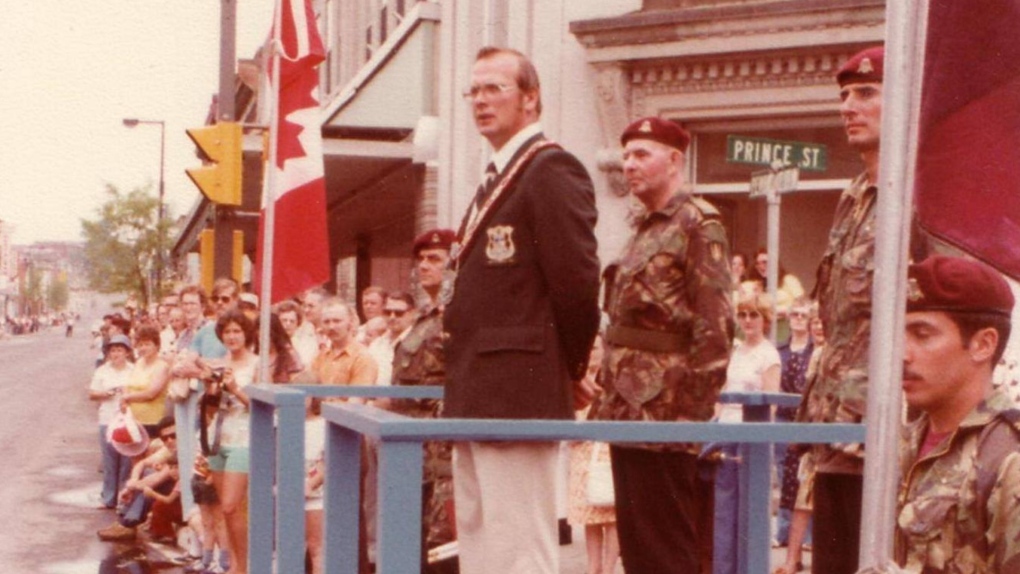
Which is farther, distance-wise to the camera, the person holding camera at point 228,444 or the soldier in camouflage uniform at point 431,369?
the person holding camera at point 228,444

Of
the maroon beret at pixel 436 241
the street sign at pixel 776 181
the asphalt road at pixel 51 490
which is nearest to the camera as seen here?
the maroon beret at pixel 436 241

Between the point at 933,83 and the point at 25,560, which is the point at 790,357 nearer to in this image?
the point at 25,560

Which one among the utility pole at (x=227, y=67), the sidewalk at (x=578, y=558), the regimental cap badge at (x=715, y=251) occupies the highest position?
the utility pole at (x=227, y=67)

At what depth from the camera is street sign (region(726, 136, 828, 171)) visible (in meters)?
9.80

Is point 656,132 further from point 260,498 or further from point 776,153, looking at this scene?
point 776,153

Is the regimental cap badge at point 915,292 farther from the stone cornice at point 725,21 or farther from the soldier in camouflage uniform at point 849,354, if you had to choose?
the stone cornice at point 725,21

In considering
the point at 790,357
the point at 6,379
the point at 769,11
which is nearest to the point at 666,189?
the point at 790,357

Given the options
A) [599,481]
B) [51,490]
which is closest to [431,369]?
[599,481]

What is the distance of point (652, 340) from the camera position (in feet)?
16.6

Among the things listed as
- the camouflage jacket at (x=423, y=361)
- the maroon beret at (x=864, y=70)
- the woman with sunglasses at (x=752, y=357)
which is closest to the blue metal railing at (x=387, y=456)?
the maroon beret at (x=864, y=70)

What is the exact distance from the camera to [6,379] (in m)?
41.0

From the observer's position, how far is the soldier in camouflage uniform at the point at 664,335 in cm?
482

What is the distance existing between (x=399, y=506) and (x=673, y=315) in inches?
82.0

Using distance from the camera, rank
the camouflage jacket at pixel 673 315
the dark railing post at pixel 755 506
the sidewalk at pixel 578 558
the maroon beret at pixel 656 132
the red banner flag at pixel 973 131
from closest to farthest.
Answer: the red banner flag at pixel 973 131
the dark railing post at pixel 755 506
the camouflage jacket at pixel 673 315
the maroon beret at pixel 656 132
the sidewalk at pixel 578 558
